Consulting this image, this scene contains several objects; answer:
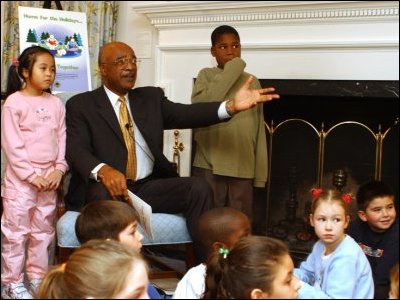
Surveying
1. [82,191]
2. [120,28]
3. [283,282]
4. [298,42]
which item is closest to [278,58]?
[298,42]

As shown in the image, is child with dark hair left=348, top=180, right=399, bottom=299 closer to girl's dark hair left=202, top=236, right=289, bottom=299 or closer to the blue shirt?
the blue shirt

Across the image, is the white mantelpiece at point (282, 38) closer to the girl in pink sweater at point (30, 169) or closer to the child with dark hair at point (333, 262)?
the girl in pink sweater at point (30, 169)

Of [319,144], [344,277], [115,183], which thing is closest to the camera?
[344,277]

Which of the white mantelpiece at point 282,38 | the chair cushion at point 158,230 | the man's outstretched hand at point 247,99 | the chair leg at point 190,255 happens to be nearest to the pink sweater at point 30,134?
the chair cushion at point 158,230

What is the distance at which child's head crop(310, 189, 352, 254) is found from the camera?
6.41ft

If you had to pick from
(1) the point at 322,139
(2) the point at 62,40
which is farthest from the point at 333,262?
(2) the point at 62,40

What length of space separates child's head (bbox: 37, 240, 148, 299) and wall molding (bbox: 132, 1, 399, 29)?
6.76 ft

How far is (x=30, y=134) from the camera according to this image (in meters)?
2.55

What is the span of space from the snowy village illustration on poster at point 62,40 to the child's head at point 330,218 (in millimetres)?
1485

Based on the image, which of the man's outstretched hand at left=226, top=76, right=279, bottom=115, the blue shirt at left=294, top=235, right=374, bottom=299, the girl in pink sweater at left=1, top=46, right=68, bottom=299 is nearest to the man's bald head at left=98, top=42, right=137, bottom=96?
the girl in pink sweater at left=1, top=46, right=68, bottom=299

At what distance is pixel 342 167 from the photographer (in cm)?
349

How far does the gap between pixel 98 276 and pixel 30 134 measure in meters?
1.35

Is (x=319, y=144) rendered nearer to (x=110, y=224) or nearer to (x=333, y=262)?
(x=333, y=262)

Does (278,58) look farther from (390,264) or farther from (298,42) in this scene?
(390,264)
